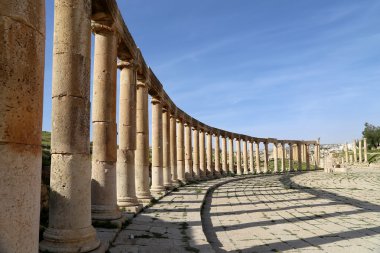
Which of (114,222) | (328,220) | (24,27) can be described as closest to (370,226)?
(328,220)

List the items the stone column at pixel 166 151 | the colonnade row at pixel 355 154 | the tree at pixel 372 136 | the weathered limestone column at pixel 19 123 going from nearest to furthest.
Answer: the weathered limestone column at pixel 19 123, the stone column at pixel 166 151, the colonnade row at pixel 355 154, the tree at pixel 372 136

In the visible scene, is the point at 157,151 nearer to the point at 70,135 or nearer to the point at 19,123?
the point at 70,135

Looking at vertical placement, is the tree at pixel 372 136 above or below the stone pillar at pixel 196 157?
above

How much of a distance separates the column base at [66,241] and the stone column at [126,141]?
560 centimetres

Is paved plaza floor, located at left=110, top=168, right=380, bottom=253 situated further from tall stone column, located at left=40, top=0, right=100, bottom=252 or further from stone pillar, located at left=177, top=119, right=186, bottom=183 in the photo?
stone pillar, located at left=177, top=119, right=186, bottom=183

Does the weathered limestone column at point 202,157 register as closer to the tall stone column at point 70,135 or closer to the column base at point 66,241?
the tall stone column at point 70,135

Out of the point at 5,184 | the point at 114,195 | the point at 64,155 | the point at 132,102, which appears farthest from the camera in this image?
the point at 132,102

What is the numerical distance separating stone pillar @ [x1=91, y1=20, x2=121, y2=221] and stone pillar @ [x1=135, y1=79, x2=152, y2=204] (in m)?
5.30

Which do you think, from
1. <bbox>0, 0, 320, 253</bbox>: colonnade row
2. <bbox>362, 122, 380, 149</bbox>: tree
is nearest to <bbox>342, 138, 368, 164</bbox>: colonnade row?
<bbox>362, 122, 380, 149</bbox>: tree

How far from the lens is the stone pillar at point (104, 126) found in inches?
363

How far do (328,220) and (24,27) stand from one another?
11.6m

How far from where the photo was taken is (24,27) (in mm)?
Result: 3885

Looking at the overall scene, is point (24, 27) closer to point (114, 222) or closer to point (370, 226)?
point (114, 222)

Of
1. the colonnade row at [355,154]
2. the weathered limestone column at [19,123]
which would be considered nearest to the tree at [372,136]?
the colonnade row at [355,154]
